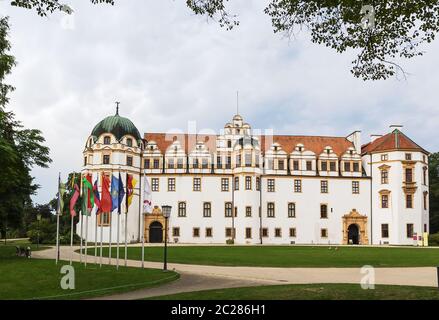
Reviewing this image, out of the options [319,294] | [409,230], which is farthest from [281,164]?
[319,294]

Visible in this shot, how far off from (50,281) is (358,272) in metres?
13.3

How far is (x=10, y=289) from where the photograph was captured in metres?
16.8

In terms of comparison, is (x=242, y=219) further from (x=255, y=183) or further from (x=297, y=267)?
(x=297, y=267)

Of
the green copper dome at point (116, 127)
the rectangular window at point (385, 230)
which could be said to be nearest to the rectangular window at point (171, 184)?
the green copper dome at point (116, 127)

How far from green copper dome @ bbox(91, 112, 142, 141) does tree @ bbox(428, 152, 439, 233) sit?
139ft

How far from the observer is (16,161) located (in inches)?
1082

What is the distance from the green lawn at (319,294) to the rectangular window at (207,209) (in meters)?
44.4

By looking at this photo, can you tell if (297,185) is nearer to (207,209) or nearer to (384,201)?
(384,201)

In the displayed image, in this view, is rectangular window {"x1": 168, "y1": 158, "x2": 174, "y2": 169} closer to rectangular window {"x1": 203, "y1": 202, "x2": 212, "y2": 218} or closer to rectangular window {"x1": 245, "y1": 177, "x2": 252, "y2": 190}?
rectangular window {"x1": 203, "y1": 202, "x2": 212, "y2": 218}

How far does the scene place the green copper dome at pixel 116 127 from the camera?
187ft

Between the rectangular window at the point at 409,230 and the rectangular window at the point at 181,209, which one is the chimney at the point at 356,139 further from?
the rectangular window at the point at 181,209

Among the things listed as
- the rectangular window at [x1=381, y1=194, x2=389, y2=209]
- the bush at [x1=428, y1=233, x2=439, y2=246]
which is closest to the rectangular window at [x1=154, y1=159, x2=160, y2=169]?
the rectangular window at [x1=381, y1=194, x2=389, y2=209]

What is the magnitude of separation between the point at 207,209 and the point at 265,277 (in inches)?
1546

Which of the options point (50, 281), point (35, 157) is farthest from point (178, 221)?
point (50, 281)
